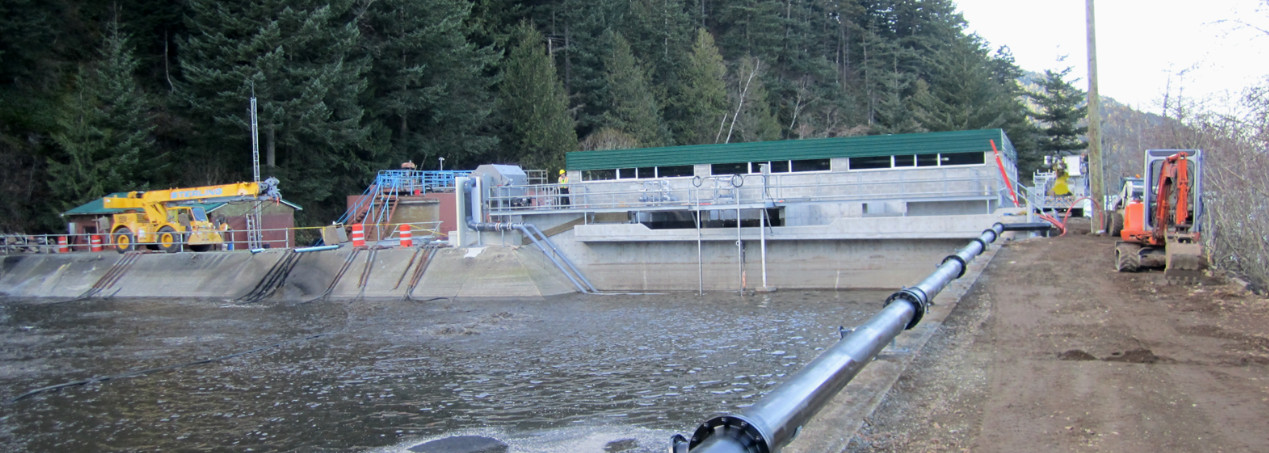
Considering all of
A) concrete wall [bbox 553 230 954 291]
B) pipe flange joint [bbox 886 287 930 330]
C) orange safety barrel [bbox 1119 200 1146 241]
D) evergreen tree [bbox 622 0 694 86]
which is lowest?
concrete wall [bbox 553 230 954 291]

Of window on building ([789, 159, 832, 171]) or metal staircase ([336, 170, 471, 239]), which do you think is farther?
metal staircase ([336, 170, 471, 239])

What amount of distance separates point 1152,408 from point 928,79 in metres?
79.0

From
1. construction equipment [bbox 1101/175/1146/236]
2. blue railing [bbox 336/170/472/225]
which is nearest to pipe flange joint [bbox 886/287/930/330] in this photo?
construction equipment [bbox 1101/175/1146/236]

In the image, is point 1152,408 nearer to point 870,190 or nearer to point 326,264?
point 870,190

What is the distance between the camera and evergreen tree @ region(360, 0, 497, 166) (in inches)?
1650

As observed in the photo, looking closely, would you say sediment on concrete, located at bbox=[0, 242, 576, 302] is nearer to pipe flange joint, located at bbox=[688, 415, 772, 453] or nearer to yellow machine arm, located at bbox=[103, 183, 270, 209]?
yellow machine arm, located at bbox=[103, 183, 270, 209]

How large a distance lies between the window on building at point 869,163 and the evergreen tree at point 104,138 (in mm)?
29824

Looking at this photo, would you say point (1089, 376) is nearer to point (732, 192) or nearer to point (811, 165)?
point (732, 192)

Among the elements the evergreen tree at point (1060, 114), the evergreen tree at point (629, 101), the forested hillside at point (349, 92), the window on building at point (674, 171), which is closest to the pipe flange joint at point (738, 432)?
the window on building at point (674, 171)


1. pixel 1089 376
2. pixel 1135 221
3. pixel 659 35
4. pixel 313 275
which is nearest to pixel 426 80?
pixel 313 275

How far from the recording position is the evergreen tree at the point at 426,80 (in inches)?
1650

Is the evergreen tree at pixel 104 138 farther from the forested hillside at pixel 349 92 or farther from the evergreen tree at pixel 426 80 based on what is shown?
the evergreen tree at pixel 426 80

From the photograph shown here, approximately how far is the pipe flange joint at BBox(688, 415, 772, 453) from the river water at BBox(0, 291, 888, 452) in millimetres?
4420

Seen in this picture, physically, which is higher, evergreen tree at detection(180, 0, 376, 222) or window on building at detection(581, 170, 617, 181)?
evergreen tree at detection(180, 0, 376, 222)
